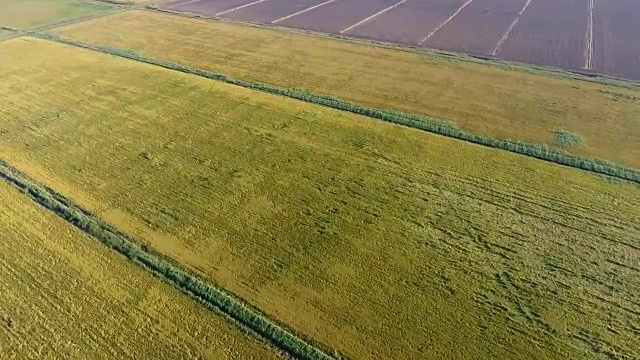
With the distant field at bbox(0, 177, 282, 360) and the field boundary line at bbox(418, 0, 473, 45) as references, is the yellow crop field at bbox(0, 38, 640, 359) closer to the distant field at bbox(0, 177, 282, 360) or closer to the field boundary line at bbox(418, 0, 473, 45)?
the distant field at bbox(0, 177, 282, 360)

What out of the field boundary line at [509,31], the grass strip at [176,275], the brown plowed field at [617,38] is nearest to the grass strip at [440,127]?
the brown plowed field at [617,38]

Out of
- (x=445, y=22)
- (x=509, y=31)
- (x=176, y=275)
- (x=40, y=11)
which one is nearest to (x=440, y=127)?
(x=176, y=275)

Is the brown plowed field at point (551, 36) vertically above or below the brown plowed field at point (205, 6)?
below

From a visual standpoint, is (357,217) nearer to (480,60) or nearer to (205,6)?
(480,60)

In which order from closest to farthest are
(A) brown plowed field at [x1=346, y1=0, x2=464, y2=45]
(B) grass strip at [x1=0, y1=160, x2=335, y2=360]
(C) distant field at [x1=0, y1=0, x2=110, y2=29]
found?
(B) grass strip at [x1=0, y1=160, x2=335, y2=360] < (A) brown plowed field at [x1=346, y1=0, x2=464, y2=45] < (C) distant field at [x1=0, y1=0, x2=110, y2=29]

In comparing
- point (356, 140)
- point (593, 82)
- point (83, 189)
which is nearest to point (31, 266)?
point (83, 189)

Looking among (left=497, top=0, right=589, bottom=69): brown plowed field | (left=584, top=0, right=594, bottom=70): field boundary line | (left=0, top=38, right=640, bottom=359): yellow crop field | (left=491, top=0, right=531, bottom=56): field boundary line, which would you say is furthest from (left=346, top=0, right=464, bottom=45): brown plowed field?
(left=0, top=38, right=640, bottom=359): yellow crop field

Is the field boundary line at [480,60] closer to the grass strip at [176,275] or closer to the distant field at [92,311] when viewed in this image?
the grass strip at [176,275]
